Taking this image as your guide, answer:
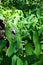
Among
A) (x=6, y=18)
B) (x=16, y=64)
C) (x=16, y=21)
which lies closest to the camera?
(x=16, y=64)

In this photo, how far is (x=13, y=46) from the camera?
196 centimetres

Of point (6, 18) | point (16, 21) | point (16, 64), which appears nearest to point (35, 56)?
point (16, 64)

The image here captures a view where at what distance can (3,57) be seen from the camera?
196 centimetres

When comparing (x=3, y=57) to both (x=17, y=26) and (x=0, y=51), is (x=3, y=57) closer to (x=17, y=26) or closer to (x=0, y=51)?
(x=0, y=51)

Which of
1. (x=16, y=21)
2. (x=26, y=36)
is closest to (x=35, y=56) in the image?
(x=26, y=36)

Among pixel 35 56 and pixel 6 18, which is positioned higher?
pixel 35 56

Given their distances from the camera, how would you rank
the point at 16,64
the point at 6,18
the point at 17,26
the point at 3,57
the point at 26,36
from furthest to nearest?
the point at 6,18
the point at 17,26
the point at 26,36
the point at 3,57
the point at 16,64

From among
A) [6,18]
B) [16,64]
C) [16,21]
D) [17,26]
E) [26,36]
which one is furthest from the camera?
[6,18]

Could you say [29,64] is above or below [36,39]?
below

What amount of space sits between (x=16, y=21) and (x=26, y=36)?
885 mm

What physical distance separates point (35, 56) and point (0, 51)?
329 millimetres

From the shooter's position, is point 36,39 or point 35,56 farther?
point 36,39

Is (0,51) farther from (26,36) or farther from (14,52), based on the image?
(26,36)

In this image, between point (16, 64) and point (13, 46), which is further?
point (13, 46)
